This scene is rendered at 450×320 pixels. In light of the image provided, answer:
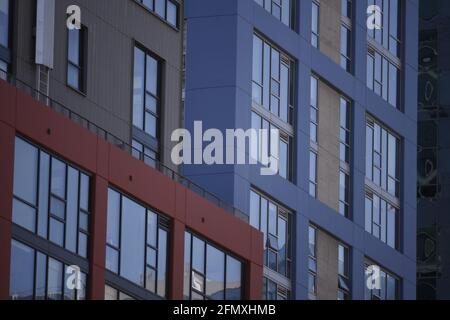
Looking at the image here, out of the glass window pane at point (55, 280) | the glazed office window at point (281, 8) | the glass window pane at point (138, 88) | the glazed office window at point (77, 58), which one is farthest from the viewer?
the glazed office window at point (281, 8)

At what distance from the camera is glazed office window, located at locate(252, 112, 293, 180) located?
6944 centimetres

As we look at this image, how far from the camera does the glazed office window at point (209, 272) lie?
61906 millimetres

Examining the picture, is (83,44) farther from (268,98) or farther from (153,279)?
(268,98)

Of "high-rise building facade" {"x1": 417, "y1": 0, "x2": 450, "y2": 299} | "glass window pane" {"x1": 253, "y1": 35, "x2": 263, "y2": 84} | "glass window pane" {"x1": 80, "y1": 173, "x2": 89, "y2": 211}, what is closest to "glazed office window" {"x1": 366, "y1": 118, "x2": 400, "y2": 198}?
"glass window pane" {"x1": 253, "y1": 35, "x2": 263, "y2": 84}

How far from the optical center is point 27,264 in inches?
2055

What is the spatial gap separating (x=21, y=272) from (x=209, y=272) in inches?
492

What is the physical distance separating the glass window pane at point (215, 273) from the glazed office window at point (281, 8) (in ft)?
38.1

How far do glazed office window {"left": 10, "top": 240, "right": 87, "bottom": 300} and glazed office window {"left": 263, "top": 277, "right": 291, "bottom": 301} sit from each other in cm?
1496

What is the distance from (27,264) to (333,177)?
25711mm

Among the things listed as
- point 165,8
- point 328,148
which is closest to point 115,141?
point 165,8

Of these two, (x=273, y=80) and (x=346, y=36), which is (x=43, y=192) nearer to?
(x=273, y=80)

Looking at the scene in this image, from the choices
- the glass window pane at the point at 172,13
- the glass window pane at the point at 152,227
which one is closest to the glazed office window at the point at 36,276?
the glass window pane at the point at 152,227

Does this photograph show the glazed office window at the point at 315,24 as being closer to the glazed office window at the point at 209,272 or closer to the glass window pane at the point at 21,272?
the glazed office window at the point at 209,272
